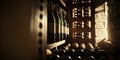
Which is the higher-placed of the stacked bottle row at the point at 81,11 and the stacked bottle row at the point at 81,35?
the stacked bottle row at the point at 81,11

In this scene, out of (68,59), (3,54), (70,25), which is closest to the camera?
(3,54)

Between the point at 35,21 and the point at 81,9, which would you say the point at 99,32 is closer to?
the point at 81,9

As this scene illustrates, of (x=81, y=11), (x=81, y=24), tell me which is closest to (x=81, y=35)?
(x=81, y=24)

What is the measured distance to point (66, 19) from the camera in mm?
6676

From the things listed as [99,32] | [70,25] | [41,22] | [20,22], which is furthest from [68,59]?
[99,32]

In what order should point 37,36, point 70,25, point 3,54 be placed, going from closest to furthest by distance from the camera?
point 3,54, point 37,36, point 70,25

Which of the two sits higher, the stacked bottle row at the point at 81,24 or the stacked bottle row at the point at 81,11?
the stacked bottle row at the point at 81,11

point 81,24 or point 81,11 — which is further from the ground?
point 81,11

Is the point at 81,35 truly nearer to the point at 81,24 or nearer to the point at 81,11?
the point at 81,24

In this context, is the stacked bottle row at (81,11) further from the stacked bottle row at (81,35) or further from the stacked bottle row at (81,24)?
the stacked bottle row at (81,35)

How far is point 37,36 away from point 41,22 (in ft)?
0.43

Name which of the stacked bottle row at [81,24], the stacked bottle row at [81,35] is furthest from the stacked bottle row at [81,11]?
the stacked bottle row at [81,35]

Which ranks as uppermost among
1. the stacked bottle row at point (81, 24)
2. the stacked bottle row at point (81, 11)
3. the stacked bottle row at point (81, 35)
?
the stacked bottle row at point (81, 11)

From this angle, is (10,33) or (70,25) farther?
(70,25)
